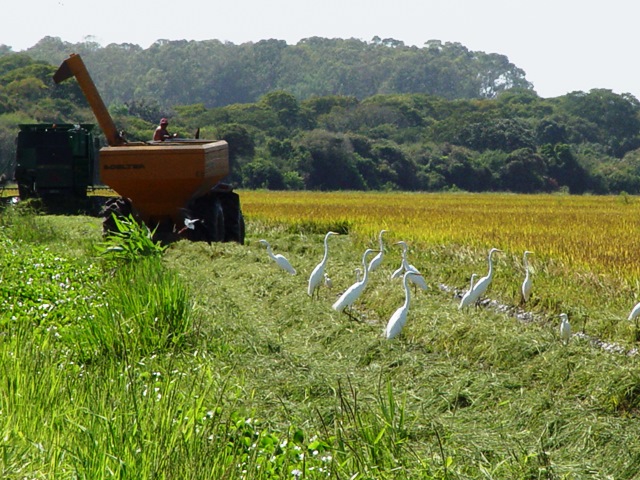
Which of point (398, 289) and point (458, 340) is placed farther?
point (398, 289)

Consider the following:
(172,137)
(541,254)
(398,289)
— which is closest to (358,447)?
(398,289)

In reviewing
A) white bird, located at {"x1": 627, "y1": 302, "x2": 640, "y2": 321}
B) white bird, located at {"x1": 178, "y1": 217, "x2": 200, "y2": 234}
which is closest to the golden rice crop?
white bird, located at {"x1": 627, "y1": 302, "x2": 640, "y2": 321}

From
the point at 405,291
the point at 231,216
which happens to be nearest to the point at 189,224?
the point at 231,216

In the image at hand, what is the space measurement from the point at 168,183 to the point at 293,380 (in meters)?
8.87

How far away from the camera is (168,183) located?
15.4 m

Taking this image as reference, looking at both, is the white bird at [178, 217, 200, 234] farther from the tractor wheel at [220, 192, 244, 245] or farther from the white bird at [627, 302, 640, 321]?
the white bird at [627, 302, 640, 321]

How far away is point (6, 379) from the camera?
20.4 ft

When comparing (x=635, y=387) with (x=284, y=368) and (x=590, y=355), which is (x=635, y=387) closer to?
(x=590, y=355)

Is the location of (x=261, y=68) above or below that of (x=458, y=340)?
above

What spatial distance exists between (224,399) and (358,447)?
134cm

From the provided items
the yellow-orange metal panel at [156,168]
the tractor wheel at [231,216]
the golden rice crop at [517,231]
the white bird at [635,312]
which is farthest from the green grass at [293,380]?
the tractor wheel at [231,216]

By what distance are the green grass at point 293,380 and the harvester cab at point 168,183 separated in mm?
2675

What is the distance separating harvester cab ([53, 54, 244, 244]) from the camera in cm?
1536

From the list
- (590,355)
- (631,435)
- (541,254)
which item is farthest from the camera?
(541,254)
